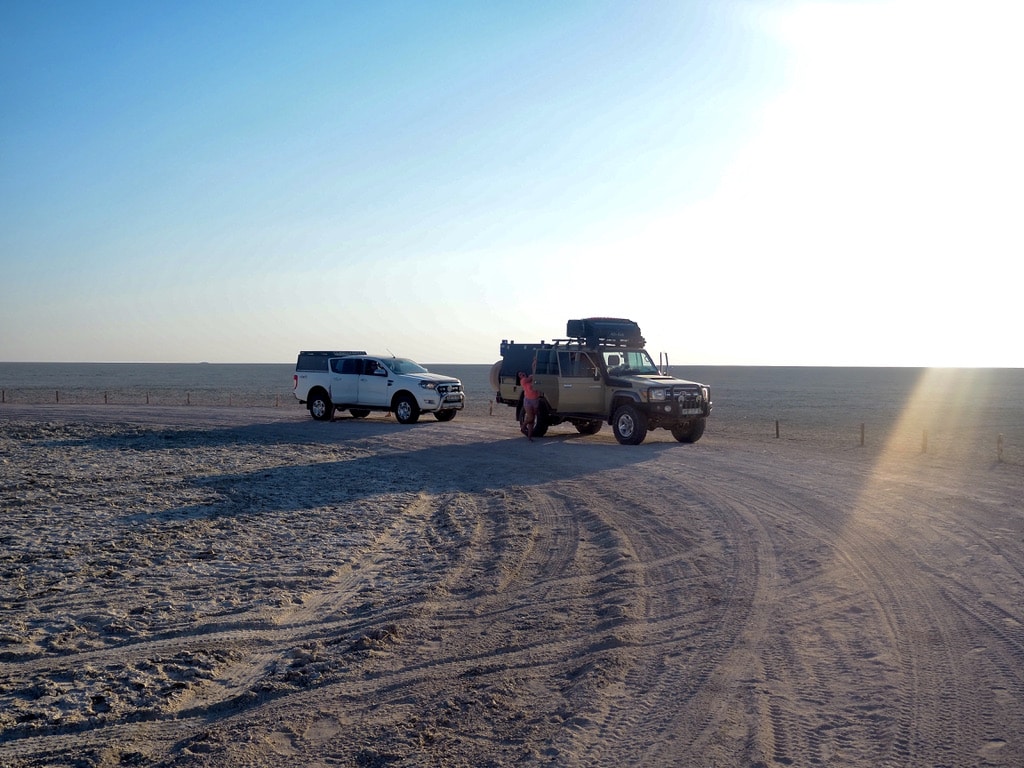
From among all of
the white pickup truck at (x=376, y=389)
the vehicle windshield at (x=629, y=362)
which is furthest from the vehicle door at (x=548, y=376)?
the white pickup truck at (x=376, y=389)

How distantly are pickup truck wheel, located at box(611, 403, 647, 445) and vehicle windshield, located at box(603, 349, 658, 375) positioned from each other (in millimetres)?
1224

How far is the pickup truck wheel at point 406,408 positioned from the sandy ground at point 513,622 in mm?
12736

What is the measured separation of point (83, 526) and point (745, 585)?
794 cm

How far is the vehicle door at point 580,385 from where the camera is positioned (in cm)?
2288

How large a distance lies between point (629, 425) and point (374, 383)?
9.93m

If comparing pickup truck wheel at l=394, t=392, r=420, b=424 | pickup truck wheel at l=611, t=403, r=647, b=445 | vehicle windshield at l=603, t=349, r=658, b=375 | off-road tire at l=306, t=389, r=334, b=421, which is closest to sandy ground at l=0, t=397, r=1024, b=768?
pickup truck wheel at l=611, t=403, r=647, b=445

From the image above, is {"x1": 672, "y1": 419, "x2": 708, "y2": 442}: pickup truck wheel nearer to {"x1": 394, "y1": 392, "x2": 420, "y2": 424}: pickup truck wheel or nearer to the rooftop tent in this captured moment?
the rooftop tent

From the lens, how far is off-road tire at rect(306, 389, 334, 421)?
30.0 meters

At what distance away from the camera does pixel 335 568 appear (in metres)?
9.22

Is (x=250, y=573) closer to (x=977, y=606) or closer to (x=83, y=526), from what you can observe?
(x=83, y=526)

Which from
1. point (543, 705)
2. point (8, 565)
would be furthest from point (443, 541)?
point (543, 705)

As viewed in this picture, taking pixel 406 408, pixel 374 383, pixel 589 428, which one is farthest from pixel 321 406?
pixel 589 428

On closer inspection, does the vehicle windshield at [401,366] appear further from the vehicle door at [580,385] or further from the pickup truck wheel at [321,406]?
the vehicle door at [580,385]

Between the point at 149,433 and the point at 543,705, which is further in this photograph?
the point at 149,433
